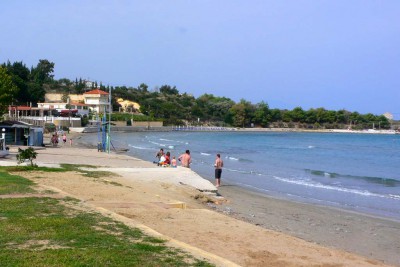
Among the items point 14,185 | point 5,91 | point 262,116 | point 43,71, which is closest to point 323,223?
point 14,185

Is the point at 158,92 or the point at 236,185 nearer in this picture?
the point at 236,185

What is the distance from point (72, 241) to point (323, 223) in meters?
9.67

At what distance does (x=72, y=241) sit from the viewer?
8547mm

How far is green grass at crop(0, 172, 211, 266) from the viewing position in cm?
739

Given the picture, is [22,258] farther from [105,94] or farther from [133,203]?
[105,94]

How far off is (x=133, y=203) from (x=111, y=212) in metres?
2.25

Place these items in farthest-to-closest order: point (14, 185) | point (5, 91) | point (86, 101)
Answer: point (86, 101)
point (5, 91)
point (14, 185)

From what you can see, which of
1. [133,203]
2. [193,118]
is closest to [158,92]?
[193,118]

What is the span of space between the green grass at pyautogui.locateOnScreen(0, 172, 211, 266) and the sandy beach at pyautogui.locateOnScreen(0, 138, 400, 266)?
52 centimetres

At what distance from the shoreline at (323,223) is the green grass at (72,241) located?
5.36 meters

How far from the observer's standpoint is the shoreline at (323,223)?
12994mm

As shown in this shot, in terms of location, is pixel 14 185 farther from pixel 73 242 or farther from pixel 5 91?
pixel 5 91

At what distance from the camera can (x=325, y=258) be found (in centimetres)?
980

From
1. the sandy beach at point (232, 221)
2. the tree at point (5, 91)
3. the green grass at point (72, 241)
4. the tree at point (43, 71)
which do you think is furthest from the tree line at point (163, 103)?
the green grass at point (72, 241)
